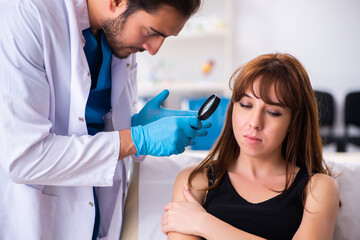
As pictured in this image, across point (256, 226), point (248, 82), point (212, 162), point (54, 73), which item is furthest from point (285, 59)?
point (54, 73)

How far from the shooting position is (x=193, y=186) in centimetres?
141

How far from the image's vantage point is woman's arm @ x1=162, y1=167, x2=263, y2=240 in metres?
1.23

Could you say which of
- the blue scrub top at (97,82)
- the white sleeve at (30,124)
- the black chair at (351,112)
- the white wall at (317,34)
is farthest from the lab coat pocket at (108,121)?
the white wall at (317,34)

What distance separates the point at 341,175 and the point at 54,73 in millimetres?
1088

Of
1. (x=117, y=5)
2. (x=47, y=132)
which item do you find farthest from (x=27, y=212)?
(x=117, y=5)

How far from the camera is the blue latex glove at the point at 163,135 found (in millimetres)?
1346

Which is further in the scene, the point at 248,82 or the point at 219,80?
the point at 219,80

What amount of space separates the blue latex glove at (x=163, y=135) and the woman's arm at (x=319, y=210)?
0.43 m

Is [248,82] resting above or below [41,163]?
above

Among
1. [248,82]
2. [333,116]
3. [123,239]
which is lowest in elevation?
[333,116]

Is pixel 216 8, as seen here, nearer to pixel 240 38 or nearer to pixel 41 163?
pixel 240 38

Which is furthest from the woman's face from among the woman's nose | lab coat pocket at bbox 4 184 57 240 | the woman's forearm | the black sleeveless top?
lab coat pocket at bbox 4 184 57 240

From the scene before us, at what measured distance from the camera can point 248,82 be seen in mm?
1359

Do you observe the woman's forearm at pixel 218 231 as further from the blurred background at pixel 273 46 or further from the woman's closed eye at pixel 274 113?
the blurred background at pixel 273 46
